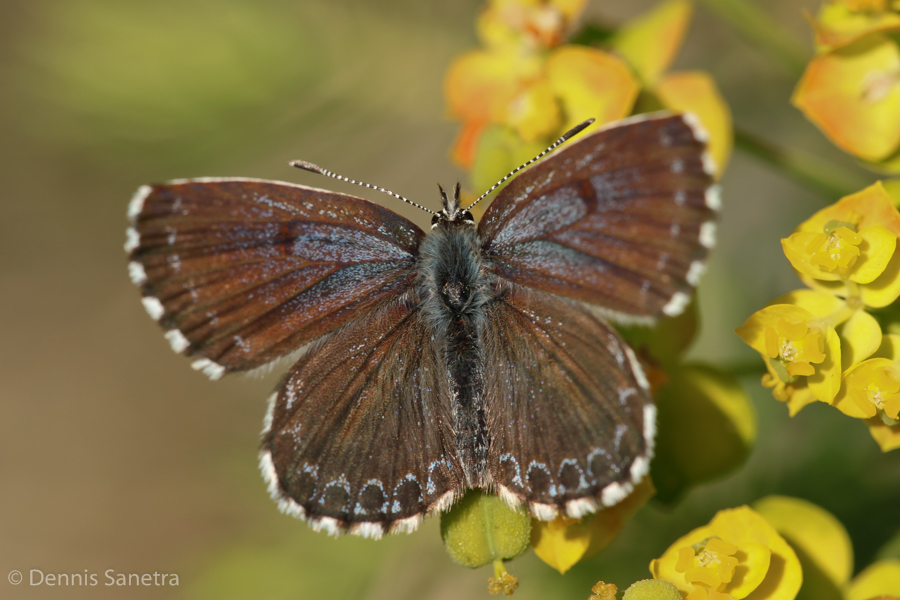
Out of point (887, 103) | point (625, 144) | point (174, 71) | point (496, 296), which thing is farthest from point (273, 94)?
point (887, 103)

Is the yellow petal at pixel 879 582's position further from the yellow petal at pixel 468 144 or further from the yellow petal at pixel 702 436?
the yellow petal at pixel 468 144

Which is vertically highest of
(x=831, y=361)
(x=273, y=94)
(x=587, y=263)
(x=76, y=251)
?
(x=76, y=251)

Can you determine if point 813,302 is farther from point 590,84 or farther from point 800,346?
point 590,84

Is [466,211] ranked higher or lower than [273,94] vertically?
lower

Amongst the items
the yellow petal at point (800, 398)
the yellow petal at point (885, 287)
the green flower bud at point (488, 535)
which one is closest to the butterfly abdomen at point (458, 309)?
the green flower bud at point (488, 535)

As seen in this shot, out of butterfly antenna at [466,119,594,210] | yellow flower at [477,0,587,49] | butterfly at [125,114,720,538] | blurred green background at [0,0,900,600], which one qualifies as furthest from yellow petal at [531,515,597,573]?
yellow flower at [477,0,587,49]

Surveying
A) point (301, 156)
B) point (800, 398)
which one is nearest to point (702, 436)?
point (800, 398)

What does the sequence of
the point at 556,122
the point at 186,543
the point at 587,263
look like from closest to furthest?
the point at 587,263 → the point at 556,122 → the point at 186,543

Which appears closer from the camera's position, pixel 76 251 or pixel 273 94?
pixel 273 94

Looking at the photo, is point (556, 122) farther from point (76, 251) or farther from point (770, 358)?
point (76, 251)
